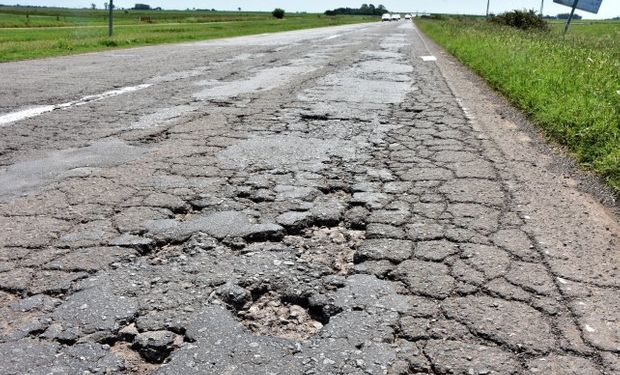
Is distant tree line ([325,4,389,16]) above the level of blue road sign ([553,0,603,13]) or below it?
above

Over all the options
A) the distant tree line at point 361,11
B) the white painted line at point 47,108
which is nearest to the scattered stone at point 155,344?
the white painted line at point 47,108

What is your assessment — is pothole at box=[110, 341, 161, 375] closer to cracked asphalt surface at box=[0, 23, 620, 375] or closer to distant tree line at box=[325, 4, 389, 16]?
cracked asphalt surface at box=[0, 23, 620, 375]

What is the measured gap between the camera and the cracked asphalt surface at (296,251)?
6.00 feet

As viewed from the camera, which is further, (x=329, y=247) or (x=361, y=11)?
(x=361, y=11)

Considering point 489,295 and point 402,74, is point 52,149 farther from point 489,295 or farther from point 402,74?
point 402,74

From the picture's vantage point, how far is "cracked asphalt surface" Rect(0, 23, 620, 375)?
1828mm

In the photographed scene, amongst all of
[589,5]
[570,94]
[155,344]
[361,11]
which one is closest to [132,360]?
[155,344]

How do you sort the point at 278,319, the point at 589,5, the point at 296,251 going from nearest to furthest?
the point at 278,319, the point at 296,251, the point at 589,5

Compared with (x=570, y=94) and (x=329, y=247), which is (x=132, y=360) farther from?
(x=570, y=94)

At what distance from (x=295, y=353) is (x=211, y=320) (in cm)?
37

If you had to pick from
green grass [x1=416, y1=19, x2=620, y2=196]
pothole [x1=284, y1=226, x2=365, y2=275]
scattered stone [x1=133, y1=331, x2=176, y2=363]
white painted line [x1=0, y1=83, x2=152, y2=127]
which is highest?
green grass [x1=416, y1=19, x2=620, y2=196]

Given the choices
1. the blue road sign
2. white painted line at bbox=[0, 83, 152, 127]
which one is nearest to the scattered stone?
white painted line at bbox=[0, 83, 152, 127]

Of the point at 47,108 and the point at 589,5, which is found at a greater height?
the point at 589,5

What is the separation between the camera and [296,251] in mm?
2568
